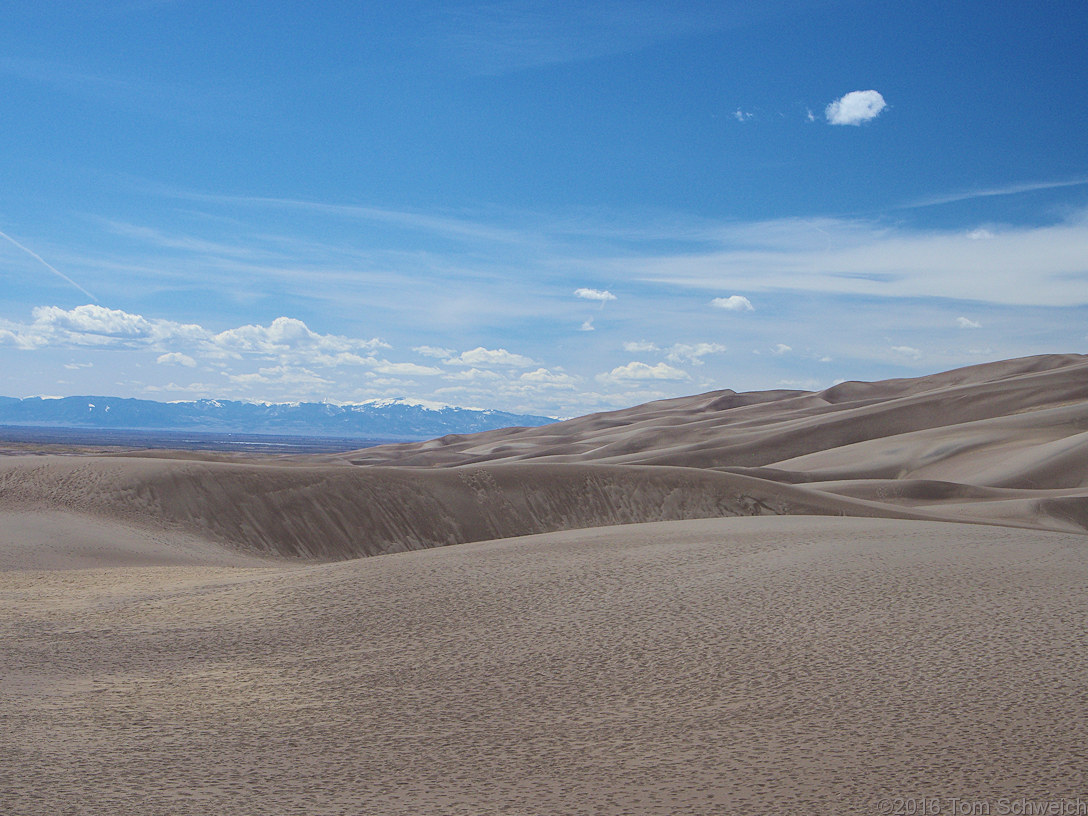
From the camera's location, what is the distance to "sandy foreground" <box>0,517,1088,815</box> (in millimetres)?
7195

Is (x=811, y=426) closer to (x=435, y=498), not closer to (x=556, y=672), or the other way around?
(x=435, y=498)

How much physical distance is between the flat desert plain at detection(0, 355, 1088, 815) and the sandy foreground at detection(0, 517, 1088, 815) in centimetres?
4

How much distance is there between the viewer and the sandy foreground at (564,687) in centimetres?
720

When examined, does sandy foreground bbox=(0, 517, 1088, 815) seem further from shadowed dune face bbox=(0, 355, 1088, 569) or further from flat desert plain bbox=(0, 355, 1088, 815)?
shadowed dune face bbox=(0, 355, 1088, 569)

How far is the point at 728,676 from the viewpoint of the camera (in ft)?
32.9

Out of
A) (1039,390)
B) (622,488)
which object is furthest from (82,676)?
(1039,390)

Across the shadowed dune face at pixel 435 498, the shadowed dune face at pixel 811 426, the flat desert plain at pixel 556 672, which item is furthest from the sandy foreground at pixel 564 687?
the shadowed dune face at pixel 811 426

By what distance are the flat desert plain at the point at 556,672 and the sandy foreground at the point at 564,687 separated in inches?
1.6

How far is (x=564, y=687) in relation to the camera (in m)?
9.98

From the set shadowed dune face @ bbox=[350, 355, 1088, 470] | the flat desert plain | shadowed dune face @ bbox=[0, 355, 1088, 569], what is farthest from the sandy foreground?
shadowed dune face @ bbox=[350, 355, 1088, 470]

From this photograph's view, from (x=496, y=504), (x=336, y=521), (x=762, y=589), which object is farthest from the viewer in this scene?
(x=496, y=504)

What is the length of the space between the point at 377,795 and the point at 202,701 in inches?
142

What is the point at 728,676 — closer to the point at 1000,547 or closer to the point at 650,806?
the point at 650,806

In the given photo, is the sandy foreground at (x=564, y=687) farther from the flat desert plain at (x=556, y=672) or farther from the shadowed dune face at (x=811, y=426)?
the shadowed dune face at (x=811, y=426)
